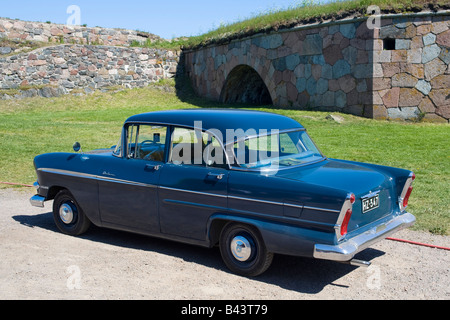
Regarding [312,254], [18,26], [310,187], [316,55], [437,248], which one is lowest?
[437,248]

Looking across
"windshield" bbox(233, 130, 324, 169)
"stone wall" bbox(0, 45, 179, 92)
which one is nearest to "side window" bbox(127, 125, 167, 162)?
"windshield" bbox(233, 130, 324, 169)

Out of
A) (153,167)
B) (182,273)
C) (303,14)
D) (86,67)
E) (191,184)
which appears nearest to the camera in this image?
(182,273)

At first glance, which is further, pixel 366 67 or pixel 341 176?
pixel 366 67

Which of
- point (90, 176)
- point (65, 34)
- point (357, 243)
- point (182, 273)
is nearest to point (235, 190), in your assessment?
point (182, 273)

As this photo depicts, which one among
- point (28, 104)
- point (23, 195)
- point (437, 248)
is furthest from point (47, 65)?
point (437, 248)

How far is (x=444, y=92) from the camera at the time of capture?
14.4m

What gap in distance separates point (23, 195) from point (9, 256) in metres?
3.31

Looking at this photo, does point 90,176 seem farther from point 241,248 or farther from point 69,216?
point 241,248

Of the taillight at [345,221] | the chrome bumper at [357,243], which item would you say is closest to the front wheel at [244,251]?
the chrome bumper at [357,243]

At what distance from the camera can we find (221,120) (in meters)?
5.27

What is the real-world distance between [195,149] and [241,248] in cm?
112

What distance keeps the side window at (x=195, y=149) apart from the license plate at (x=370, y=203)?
132 cm
